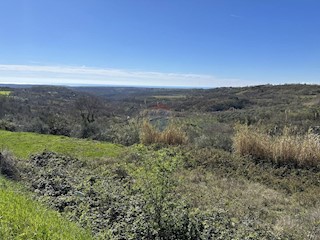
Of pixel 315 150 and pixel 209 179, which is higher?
pixel 315 150

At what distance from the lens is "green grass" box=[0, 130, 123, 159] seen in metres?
10.7

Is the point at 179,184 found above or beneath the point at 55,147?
above

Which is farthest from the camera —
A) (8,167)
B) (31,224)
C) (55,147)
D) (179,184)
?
(55,147)

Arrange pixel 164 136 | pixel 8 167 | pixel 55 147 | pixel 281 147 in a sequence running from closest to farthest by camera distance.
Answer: pixel 8 167
pixel 281 147
pixel 164 136
pixel 55 147

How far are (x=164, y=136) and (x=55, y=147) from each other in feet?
11.8

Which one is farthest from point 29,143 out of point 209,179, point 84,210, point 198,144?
point 84,210

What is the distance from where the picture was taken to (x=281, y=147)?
8992 mm

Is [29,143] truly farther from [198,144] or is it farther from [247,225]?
[247,225]

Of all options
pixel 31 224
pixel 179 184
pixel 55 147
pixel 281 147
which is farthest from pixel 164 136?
pixel 31 224

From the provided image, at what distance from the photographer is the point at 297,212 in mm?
6086

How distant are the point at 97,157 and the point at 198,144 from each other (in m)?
3.19

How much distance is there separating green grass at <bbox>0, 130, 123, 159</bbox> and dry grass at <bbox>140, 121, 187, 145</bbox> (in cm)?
93

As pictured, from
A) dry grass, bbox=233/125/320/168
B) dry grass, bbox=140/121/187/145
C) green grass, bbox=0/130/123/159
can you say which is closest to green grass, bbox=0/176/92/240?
green grass, bbox=0/130/123/159

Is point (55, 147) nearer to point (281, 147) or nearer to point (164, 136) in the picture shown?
point (164, 136)
